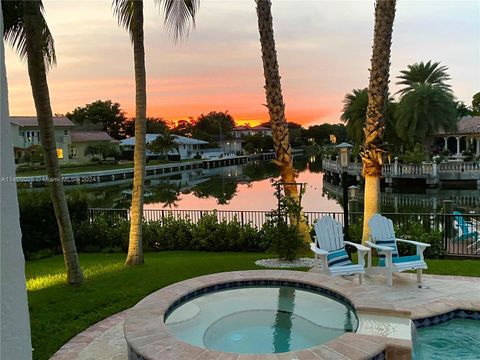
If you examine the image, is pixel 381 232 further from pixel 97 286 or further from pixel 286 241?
pixel 97 286

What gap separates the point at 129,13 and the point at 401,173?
88.0 ft

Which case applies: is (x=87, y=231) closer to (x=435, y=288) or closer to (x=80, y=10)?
(x=80, y=10)

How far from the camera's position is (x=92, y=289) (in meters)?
6.87

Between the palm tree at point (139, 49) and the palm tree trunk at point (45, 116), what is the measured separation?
166 cm

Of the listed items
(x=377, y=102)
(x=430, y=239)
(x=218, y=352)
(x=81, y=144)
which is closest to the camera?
(x=218, y=352)

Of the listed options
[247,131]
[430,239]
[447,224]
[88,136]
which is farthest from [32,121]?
[247,131]

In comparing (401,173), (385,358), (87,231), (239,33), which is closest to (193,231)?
(87,231)

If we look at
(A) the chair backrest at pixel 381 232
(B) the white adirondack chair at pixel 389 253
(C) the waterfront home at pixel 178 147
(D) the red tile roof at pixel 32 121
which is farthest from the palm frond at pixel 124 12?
(C) the waterfront home at pixel 178 147

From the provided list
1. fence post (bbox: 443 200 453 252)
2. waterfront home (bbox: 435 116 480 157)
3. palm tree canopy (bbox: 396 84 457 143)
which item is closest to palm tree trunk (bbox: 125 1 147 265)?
fence post (bbox: 443 200 453 252)

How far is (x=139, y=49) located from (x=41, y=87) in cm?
234

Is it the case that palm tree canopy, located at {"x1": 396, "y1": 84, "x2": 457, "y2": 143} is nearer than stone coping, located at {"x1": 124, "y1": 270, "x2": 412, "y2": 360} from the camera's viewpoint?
No

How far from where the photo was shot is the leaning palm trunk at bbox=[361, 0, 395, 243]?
8.27 metres

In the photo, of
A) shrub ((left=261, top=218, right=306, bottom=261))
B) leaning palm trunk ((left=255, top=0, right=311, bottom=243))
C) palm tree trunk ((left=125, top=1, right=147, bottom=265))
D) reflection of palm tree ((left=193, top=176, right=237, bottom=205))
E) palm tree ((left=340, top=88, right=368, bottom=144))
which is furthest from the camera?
palm tree ((left=340, top=88, right=368, bottom=144))

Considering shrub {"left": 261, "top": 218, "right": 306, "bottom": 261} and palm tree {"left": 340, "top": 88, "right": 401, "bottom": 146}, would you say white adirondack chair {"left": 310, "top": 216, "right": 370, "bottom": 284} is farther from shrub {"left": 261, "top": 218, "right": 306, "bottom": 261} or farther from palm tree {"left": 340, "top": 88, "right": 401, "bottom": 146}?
palm tree {"left": 340, "top": 88, "right": 401, "bottom": 146}
